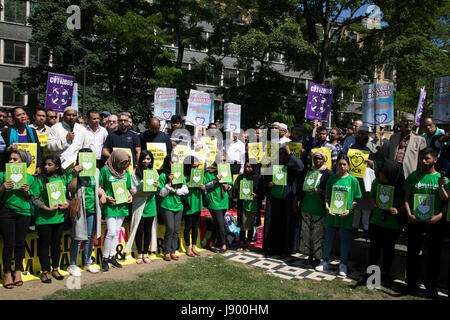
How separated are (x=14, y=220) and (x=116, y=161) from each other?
64.2 inches

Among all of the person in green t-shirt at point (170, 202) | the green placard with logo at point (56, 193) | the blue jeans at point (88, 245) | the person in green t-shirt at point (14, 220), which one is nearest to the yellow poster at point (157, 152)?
the person in green t-shirt at point (170, 202)

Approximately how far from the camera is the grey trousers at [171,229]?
641 centimetres

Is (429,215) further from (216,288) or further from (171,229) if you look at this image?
(171,229)

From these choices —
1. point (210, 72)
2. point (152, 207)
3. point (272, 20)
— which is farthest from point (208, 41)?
point (152, 207)

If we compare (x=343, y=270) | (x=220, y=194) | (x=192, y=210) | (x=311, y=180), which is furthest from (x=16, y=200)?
(x=343, y=270)

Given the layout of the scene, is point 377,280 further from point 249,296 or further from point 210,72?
point 210,72

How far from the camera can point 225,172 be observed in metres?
7.03

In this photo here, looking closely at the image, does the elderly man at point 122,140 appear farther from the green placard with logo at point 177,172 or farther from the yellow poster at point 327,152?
the yellow poster at point 327,152

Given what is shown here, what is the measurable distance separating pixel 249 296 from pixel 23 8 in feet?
111

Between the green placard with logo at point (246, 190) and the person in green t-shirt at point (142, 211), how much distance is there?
1.74 metres

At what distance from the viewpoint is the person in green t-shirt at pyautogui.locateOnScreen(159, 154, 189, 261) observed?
6387 millimetres

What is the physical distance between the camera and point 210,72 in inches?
704

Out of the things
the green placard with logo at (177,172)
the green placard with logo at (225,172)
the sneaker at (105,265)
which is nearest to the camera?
the sneaker at (105,265)

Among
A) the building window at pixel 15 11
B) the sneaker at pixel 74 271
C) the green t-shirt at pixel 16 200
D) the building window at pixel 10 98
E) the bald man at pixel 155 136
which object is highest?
the building window at pixel 15 11
